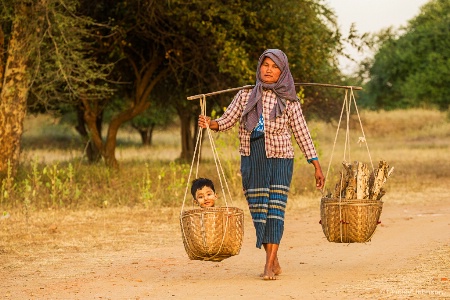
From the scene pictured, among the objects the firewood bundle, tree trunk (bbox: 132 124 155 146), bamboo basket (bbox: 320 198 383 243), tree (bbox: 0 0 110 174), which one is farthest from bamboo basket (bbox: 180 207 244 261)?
tree trunk (bbox: 132 124 155 146)

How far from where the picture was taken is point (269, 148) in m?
7.56

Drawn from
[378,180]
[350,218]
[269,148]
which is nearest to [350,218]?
[350,218]

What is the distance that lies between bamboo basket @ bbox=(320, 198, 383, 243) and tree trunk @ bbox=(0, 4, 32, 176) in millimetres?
8968

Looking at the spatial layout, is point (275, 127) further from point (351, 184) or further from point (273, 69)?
point (351, 184)

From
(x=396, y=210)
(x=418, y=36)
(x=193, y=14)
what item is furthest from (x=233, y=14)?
(x=418, y=36)

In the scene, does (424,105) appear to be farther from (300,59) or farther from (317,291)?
(317,291)

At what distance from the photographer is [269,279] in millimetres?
7523

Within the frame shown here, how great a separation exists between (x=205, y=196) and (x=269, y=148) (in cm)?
66

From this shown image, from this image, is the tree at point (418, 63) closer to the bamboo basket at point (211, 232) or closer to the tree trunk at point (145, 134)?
the tree trunk at point (145, 134)

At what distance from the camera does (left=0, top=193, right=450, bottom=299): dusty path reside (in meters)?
6.95

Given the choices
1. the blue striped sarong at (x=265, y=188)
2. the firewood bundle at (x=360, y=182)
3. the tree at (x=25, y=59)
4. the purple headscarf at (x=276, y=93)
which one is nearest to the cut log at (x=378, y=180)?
the firewood bundle at (x=360, y=182)

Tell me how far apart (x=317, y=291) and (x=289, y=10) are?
12426 mm

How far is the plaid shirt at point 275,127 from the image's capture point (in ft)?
24.8

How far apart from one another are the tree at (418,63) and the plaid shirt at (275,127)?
31313 millimetres
